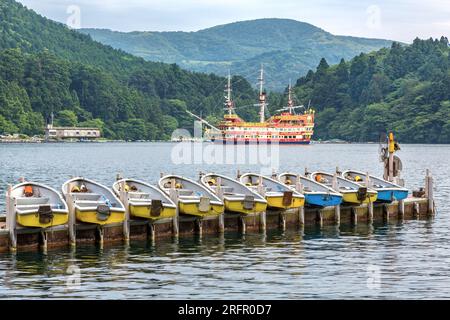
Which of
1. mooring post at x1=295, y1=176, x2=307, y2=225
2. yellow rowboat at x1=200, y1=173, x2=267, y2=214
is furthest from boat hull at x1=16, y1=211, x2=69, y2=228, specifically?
mooring post at x1=295, y1=176, x2=307, y2=225

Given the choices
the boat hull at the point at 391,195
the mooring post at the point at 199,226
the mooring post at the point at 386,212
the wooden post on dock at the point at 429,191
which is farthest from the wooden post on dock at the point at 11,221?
the wooden post on dock at the point at 429,191

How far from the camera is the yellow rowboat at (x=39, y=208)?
1361 inches

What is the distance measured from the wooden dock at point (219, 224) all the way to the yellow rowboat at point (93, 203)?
2.50 ft

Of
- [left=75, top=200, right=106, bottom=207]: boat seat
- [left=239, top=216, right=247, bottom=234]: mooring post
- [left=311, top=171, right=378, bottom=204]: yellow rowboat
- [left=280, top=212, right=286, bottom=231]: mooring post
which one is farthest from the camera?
[left=311, top=171, right=378, bottom=204]: yellow rowboat

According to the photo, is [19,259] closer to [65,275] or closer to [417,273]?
[65,275]

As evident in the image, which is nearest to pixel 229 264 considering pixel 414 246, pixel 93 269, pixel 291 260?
pixel 291 260

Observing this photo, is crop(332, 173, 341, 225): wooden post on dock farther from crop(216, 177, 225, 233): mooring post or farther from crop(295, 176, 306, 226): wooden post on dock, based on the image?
crop(216, 177, 225, 233): mooring post

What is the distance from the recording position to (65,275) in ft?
107

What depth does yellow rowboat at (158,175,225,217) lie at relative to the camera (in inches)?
1571

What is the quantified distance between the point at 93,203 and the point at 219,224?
6096 millimetres

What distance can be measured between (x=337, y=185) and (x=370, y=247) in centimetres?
694

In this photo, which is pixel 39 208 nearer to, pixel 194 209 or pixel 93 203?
pixel 93 203

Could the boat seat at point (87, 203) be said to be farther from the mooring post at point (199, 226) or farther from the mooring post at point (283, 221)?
the mooring post at point (283, 221)

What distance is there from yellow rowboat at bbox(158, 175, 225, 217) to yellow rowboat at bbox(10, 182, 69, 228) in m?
5.13
